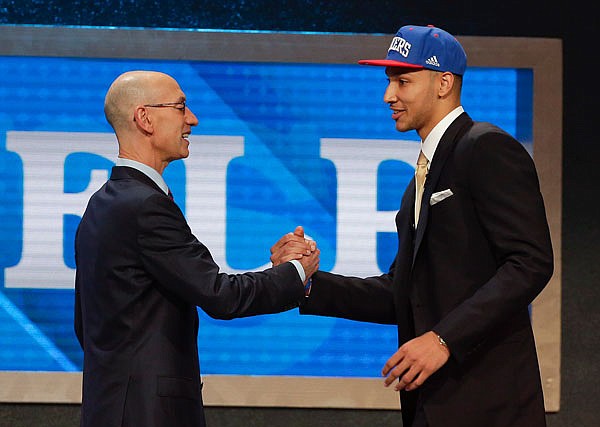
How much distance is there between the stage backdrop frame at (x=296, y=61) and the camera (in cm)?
374

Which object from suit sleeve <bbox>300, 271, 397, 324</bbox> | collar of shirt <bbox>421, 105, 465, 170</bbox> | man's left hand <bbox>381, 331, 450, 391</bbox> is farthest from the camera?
suit sleeve <bbox>300, 271, 397, 324</bbox>

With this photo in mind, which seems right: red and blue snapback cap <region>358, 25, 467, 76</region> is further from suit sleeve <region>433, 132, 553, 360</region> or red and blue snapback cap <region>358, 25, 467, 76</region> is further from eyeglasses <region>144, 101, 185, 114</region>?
eyeglasses <region>144, 101, 185, 114</region>

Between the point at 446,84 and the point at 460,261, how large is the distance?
0.47 metres

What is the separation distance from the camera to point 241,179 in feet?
12.4

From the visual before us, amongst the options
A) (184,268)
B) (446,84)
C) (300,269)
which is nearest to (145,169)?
(184,268)

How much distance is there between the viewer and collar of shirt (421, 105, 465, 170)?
7.98 ft

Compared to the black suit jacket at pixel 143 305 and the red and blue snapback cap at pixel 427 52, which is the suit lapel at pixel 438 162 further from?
the black suit jacket at pixel 143 305

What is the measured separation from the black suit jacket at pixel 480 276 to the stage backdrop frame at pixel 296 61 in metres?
1.39

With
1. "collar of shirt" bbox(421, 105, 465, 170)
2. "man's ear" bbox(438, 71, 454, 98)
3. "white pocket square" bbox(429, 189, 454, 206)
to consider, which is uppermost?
"man's ear" bbox(438, 71, 454, 98)

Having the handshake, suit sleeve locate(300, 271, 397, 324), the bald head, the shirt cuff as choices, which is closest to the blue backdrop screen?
the handshake

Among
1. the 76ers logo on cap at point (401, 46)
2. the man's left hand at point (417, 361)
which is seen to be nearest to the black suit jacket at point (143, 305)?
the man's left hand at point (417, 361)

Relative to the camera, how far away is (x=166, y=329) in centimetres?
238

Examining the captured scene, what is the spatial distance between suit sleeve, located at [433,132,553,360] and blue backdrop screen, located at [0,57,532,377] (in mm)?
1548

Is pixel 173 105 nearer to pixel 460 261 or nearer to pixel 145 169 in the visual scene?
pixel 145 169
